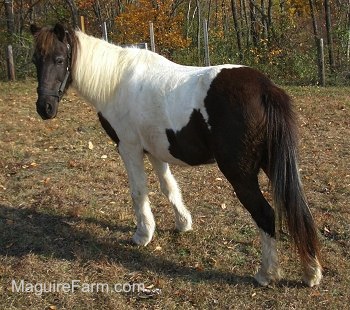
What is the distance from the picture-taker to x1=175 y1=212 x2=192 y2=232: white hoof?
4328 millimetres

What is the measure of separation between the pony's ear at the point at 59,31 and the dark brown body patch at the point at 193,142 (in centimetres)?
130

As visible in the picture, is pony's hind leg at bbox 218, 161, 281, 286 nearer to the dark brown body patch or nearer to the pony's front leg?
the dark brown body patch

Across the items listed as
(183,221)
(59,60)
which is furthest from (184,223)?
(59,60)

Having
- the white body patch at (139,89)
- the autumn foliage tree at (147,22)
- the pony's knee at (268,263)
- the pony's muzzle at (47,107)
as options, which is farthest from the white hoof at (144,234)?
the autumn foliage tree at (147,22)

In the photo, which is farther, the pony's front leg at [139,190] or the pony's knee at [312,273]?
the pony's front leg at [139,190]

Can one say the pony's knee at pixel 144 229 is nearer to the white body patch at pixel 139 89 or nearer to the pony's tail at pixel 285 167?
the white body patch at pixel 139 89

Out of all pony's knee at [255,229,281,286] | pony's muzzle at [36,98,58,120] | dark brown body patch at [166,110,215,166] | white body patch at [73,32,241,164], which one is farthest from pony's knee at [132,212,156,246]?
pony's muzzle at [36,98,58,120]

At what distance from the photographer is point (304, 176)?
19.1 feet

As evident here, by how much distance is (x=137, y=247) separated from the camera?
4.14 meters

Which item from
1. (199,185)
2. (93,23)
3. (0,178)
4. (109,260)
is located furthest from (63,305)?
(93,23)

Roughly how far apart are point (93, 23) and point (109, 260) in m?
31.5

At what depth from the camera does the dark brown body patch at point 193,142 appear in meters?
3.26

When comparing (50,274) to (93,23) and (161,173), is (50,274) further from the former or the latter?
(93,23)

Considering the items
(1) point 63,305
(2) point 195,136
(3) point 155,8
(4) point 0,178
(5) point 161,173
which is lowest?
(1) point 63,305
